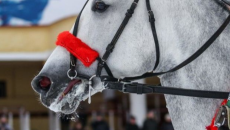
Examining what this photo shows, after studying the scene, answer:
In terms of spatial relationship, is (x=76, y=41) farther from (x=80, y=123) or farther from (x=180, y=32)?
(x=80, y=123)

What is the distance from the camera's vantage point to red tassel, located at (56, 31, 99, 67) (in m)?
3.33

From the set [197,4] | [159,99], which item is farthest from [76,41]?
[159,99]

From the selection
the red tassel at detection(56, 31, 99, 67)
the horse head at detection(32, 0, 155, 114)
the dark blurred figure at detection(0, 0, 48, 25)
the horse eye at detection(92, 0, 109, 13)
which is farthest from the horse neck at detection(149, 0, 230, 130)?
the dark blurred figure at detection(0, 0, 48, 25)

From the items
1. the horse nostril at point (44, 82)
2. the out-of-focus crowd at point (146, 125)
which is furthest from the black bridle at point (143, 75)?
the out-of-focus crowd at point (146, 125)

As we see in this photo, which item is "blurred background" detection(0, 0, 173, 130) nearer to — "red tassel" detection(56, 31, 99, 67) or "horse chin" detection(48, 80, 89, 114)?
"horse chin" detection(48, 80, 89, 114)

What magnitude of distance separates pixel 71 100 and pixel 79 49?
1.10 feet

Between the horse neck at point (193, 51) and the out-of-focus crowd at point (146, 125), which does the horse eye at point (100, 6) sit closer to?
the horse neck at point (193, 51)

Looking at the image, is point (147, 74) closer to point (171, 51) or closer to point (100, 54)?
point (171, 51)

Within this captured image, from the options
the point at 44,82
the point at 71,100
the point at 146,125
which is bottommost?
the point at 146,125

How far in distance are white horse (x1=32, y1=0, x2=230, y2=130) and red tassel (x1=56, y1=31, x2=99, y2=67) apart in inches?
1.9

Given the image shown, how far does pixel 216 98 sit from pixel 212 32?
1.33 ft

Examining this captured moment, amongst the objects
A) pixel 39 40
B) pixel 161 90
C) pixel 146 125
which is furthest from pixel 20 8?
pixel 161 90

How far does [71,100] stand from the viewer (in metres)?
3.42

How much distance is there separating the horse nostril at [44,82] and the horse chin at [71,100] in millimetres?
100
